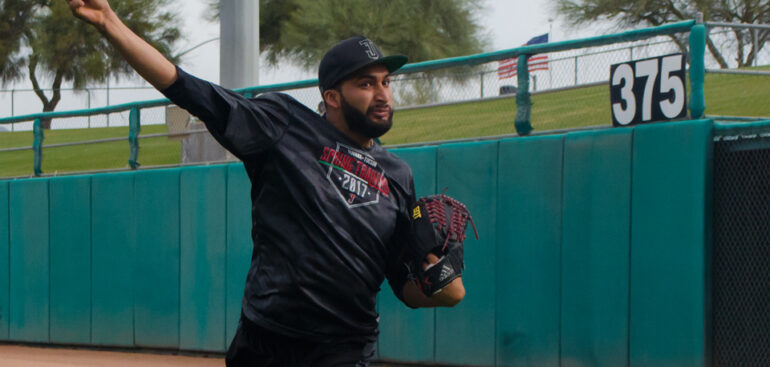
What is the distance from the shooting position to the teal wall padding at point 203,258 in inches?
438

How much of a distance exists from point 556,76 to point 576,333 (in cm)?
221

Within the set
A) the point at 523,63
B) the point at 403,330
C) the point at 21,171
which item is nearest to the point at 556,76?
the point at 523,63

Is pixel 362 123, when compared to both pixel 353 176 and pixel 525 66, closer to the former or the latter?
pixel 353 176

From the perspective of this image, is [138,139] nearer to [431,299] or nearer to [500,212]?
[500,212]

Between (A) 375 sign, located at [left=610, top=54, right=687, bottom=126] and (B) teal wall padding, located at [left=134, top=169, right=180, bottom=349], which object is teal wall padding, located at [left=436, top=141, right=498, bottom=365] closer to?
(A) 375 sign, located at [left=610, top=54, right=687, bottom=126]

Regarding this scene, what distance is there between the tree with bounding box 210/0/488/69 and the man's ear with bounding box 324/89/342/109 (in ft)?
129

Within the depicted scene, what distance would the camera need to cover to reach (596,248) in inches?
310

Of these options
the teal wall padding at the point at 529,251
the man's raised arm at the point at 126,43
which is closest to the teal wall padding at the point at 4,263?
the teal wall padding at the point at 529,251

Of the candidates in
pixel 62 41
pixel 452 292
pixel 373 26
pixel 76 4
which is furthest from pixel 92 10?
pixel 62 41

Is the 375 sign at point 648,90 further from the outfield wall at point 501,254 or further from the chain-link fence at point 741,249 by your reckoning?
the chain-link fence at point 741,249

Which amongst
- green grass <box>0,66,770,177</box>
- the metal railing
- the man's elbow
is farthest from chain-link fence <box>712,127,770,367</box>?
the man's elbow

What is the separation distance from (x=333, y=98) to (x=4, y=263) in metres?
11.0

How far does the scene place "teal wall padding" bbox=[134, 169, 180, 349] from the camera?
1168 cm

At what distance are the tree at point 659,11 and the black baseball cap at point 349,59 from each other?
32390 mm
